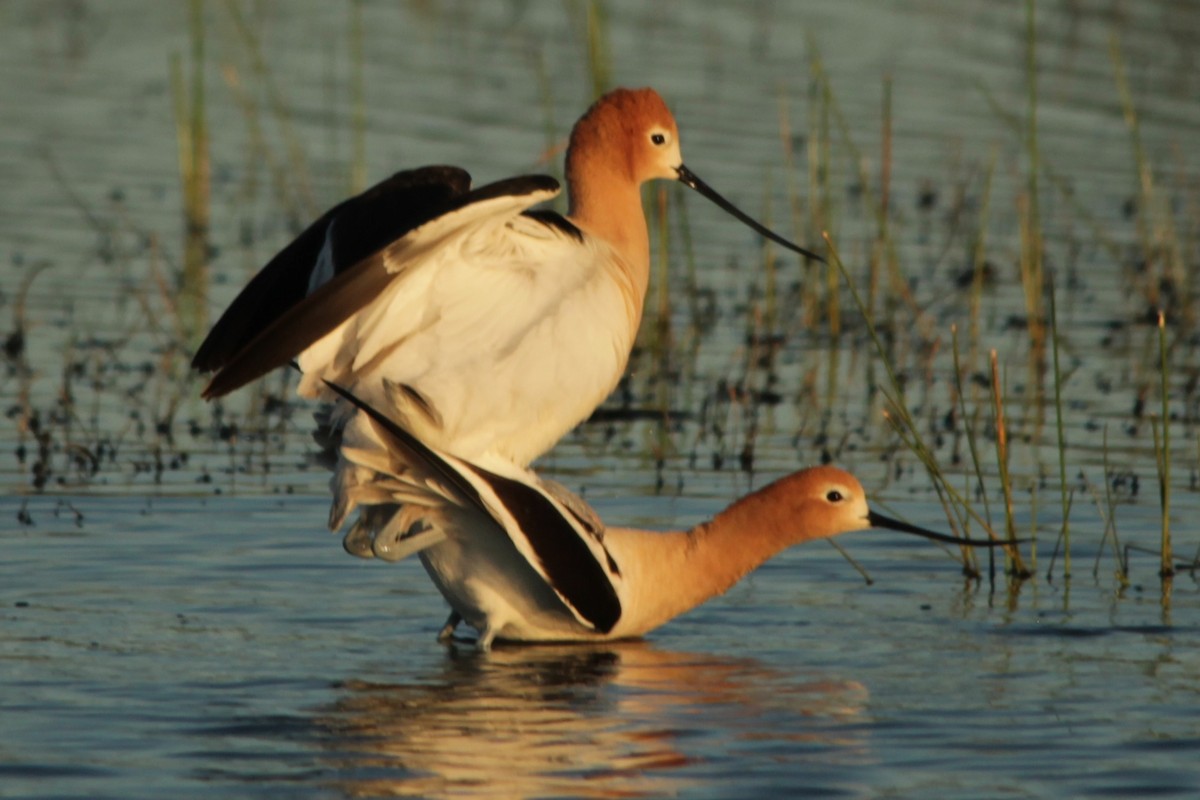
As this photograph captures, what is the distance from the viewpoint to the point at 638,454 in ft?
32.4

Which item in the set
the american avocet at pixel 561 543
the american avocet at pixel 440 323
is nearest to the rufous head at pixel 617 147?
the american avocet at pixel 440 323

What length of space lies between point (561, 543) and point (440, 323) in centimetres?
72

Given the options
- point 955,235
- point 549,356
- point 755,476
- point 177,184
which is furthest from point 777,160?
point 549,356

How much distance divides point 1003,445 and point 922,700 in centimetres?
162

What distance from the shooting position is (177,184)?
14617mm

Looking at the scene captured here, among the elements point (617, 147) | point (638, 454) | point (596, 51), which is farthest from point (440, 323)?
point (596, 51)

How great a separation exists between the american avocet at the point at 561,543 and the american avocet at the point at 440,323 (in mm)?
144

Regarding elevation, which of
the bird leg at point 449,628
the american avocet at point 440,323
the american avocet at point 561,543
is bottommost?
the bird leg at point 449,628

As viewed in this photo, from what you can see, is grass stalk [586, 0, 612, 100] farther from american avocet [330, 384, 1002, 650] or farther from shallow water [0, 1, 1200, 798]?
american avocet [330, 384, 1002, 650]

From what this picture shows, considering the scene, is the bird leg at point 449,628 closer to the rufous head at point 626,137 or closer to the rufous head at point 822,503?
the rufous head at point 822,503

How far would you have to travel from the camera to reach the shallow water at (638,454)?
6.12 meters

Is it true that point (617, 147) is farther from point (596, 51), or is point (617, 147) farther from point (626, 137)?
point (596, 51)

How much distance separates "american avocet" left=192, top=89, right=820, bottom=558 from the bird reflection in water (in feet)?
1.90

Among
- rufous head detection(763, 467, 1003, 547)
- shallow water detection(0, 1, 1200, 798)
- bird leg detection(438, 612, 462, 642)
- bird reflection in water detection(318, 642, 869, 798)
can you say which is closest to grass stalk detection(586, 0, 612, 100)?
shallow water detection(0, 1, 1200, 798)
